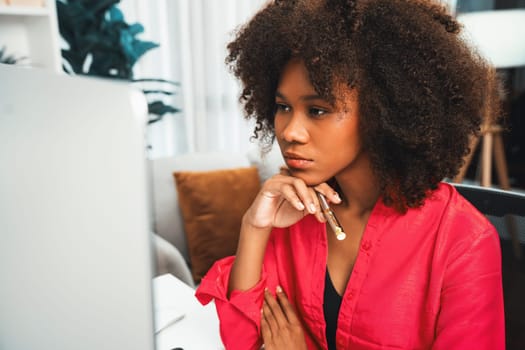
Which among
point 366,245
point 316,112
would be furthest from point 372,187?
point 316,112

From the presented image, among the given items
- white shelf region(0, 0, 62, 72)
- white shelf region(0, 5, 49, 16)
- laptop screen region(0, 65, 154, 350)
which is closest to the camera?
laptop screen region(0, 65, 154, 350)

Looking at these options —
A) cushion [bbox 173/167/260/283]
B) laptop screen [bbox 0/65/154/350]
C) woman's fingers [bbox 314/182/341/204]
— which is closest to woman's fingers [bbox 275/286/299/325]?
woman's fingers [bbox 314/182/341/204]

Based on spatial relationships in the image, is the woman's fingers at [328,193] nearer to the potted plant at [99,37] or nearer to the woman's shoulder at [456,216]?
the woman's shoulder at [456,216]

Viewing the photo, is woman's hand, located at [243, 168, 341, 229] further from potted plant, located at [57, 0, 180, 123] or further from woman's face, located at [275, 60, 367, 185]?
potted plant, located at [57, 0, 180, 123]

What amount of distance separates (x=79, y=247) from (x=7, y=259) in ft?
0.51

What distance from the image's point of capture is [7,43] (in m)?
2.10

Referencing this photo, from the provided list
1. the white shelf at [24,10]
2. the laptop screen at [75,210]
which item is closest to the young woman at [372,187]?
the laptop screen at [75,210]

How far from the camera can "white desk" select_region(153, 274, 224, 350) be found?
0.90 meters

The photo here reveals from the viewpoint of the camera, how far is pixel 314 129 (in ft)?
2.64

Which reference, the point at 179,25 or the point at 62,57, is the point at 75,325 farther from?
the point at 179,25

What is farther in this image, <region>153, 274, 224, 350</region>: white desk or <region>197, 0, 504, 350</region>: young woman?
<region>153, 274, 224, 350</region>: white desk

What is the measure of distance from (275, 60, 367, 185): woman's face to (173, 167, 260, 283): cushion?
102cm

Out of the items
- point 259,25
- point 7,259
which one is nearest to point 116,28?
point 259,25

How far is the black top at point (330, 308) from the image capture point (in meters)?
0.91
